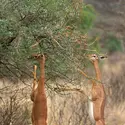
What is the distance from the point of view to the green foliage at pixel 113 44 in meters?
18.0

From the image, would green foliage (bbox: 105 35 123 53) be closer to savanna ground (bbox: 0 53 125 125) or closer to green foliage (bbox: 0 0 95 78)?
savanna ground (bbox: 0 53 125 125)

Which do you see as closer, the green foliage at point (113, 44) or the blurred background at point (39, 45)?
the blurred background at point (39, 45)

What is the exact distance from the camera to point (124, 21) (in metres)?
16.2

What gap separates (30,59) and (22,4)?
2.05 feet

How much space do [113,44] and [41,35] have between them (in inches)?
540

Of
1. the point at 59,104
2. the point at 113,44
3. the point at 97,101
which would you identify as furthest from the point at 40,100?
the point at 113,44

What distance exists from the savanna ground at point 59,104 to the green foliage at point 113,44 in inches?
342

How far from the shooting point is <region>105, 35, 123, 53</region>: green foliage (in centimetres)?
1803

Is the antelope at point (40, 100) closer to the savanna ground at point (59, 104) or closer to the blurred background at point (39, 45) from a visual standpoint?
the blurred background at point (39, 45)

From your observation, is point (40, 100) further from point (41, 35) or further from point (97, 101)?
point (97, 101)

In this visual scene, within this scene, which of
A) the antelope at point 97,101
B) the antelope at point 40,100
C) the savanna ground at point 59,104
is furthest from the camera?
the savanna ground at point 59,104

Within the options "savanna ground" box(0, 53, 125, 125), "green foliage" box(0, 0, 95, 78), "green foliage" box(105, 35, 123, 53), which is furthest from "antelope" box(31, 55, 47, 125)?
"green foliage" box(105, 35, 123, 53)

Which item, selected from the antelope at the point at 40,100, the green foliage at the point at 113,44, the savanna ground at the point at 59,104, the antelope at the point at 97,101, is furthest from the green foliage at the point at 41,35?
the green foliage at the point at 113,44

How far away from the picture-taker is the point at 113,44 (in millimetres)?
18375
